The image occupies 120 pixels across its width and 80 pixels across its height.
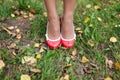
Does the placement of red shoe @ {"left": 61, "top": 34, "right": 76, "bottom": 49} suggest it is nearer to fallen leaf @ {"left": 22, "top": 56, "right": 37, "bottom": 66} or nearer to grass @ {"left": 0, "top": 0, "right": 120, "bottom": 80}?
grass @ {"left": 0, "top": 0, "right": 120, "bottom": 80}

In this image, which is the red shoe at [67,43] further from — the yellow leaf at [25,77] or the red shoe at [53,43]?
the yellow leaf at [25,77]

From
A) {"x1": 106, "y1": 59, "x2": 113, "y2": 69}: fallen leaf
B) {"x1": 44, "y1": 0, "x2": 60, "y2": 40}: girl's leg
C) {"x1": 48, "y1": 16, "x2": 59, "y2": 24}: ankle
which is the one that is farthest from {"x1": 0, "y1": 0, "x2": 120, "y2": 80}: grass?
{"x1": 48, "y1": 16, "x2": 59, "y2": 24}: ankle

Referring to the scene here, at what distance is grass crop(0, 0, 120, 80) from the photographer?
6.84ft

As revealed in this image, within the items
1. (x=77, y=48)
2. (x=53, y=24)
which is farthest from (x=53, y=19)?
(x=77, y=48)

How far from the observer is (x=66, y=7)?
2.18 metres

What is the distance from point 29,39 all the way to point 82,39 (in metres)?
0.49

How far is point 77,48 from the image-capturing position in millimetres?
2334

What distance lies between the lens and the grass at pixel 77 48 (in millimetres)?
2084

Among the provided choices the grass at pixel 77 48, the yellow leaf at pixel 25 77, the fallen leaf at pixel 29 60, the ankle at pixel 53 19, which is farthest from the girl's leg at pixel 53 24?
the yellow leaf at pixel 25 77

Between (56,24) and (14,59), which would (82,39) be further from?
(14,59)

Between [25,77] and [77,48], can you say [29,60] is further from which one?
[77,48]

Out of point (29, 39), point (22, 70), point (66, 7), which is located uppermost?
point (66, 7)

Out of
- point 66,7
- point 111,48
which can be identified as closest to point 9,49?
point 66,7

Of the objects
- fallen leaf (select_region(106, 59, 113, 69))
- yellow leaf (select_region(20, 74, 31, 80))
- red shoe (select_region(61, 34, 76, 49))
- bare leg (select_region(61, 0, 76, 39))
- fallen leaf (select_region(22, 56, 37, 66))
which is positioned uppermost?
bare leg (select_region(61, 0, 76, 39))
